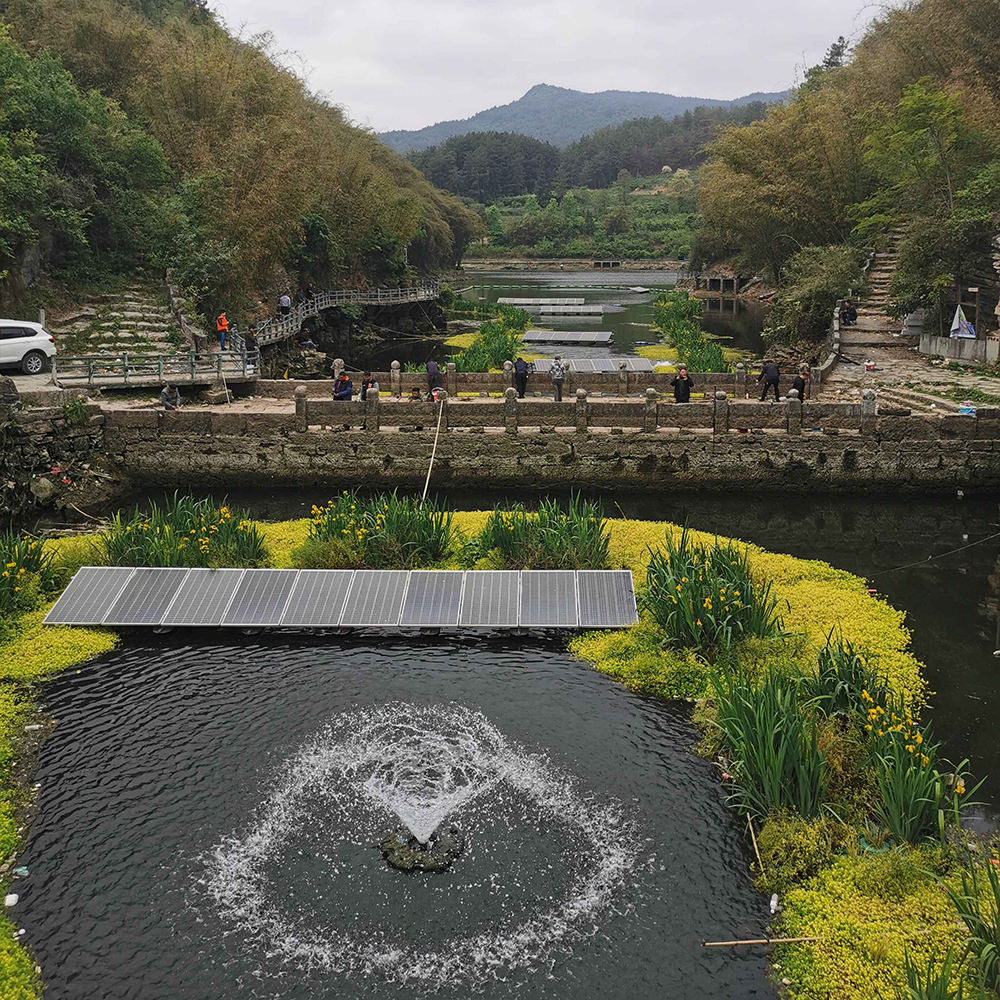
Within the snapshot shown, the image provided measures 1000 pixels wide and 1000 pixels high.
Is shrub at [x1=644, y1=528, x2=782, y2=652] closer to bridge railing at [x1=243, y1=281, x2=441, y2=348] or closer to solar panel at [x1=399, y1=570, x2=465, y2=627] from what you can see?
solar panel at [x1=399, y1=570, x2=465, y2=627]

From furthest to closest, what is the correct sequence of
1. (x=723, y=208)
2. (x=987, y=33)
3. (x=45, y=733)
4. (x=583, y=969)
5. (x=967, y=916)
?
(x=723, y=208)
(x=987, y=33)
(x=45, y=733)
(x=583, y=969)
(x=967, y=916)

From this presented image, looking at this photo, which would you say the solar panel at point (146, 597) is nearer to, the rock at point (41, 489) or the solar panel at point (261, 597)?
the solar panel at point (261, 597)

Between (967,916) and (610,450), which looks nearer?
(967,916)

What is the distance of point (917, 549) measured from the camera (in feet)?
68.4

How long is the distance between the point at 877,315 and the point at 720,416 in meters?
23.9

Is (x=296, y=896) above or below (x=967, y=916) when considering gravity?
below

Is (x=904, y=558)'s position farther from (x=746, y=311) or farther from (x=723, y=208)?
(x=746, y=311)

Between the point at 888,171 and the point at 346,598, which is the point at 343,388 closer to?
the point at 346,598

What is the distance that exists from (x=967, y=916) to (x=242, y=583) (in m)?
12.4

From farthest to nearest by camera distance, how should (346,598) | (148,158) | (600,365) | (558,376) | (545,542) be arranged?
(148,158)
(600,365)
(558,376)
(545,542)
(346,598)

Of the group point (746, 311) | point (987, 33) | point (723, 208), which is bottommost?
point (746, 311)

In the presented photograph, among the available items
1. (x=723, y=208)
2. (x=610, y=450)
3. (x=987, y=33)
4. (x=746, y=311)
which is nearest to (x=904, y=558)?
(x=610, y=450)

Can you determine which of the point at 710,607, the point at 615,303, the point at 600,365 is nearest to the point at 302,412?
the point at 600,365

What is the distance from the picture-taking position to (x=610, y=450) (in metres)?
25.4
